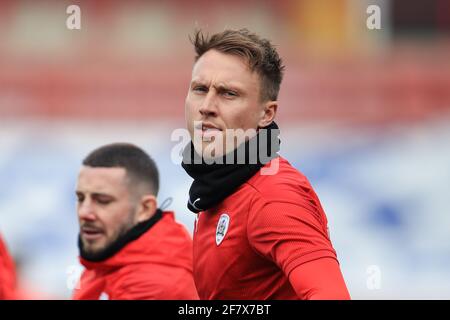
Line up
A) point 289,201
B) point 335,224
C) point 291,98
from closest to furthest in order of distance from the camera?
point 289,201
point 335,224
point 291,98

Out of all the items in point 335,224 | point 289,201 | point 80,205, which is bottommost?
point 335,224

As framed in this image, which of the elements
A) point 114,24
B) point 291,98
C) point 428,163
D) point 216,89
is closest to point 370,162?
point 428,163

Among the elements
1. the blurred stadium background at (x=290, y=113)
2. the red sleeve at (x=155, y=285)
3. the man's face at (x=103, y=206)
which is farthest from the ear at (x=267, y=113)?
the blurred stadium background at (x=290, y=113)

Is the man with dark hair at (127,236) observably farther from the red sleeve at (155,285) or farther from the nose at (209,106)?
the nose at (209,106)

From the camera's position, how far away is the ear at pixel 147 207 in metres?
5.33

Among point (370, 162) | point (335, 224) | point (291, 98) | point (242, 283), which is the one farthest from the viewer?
point (291, 98)

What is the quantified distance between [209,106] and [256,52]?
0.95ft

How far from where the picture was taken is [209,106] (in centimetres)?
354

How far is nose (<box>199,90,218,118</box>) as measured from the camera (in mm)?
3543

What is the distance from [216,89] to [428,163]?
7211mm

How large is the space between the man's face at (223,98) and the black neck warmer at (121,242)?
1629mm

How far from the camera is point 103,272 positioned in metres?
5.14

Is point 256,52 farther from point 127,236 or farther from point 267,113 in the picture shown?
point 127,236
